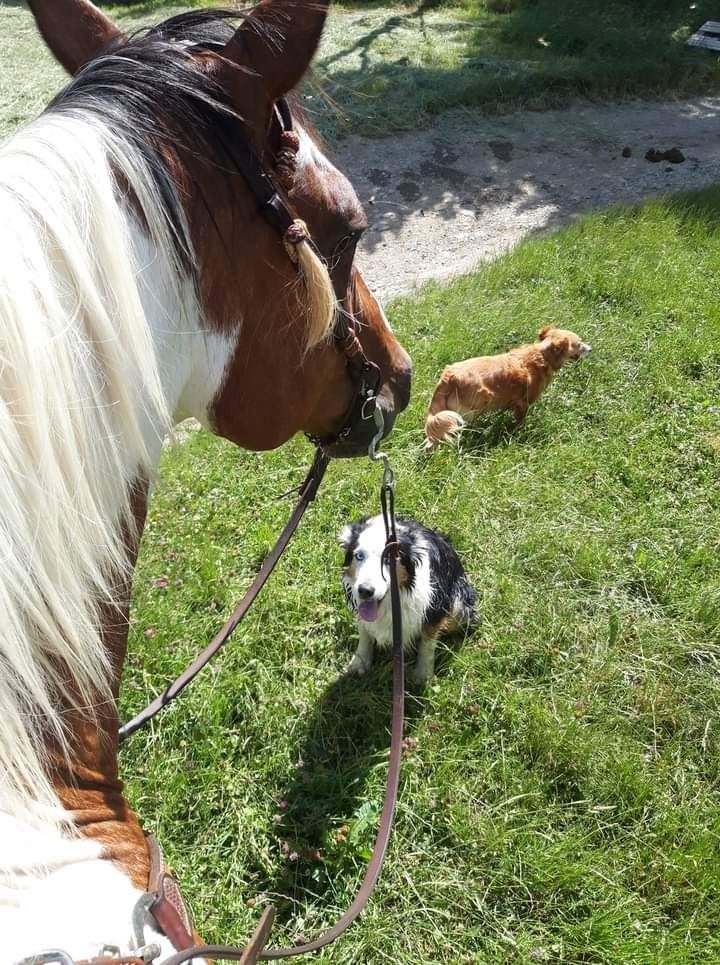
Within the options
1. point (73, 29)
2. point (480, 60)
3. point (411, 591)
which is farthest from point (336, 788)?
point (480, 60)

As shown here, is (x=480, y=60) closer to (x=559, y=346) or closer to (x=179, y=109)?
(x=559, y=346)

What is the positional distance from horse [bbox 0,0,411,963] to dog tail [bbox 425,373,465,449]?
2.64 m

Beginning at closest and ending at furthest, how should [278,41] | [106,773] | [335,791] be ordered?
[278,41] < [106,773] < [335,791]

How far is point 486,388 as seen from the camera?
389 centimetres

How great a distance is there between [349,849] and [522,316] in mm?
3937

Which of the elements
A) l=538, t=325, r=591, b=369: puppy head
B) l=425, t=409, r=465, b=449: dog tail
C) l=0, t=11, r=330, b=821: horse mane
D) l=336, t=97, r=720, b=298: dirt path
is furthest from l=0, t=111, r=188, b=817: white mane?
l=336, t=97, r=720, b=298: dirt path

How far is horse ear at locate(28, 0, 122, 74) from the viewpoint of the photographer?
4.05ft

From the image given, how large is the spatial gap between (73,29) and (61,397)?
888 millimetres

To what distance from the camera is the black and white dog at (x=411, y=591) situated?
251 centimetres

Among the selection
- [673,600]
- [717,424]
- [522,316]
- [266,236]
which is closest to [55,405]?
[266,236]

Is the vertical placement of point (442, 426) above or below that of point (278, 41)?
below

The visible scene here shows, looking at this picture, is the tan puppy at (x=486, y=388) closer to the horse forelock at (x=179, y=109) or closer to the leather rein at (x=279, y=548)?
the leather rein at (x=279, y=548)

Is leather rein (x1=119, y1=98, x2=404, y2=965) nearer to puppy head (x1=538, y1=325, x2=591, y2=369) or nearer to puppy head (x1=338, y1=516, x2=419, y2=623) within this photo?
puppy head (x1=338, y1=516, x2=419, y2=623)

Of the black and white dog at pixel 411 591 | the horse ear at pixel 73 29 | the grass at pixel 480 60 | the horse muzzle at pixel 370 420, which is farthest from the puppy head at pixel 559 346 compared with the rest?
the grass at pixel 480 60
